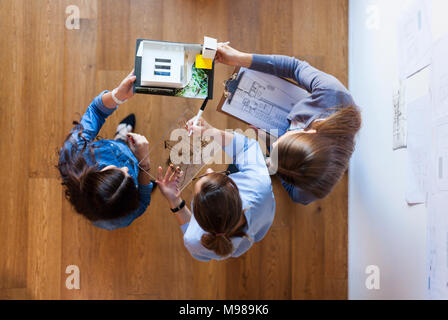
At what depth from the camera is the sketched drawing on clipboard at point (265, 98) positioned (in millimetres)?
1305

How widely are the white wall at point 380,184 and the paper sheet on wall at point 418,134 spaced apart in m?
0.05

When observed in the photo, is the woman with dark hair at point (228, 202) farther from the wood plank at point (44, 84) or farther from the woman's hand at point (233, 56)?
the wood plank at point (44, 84)

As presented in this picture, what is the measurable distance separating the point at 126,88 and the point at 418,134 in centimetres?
117

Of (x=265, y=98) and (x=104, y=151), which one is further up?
(x=265, y=98)

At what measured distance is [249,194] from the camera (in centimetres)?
110

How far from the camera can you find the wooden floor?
62.6 inches

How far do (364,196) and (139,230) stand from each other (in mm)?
1255

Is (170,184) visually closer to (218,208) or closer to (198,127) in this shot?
(198,127)

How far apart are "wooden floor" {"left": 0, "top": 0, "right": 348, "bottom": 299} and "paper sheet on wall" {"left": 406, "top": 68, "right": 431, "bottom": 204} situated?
0.64 meters

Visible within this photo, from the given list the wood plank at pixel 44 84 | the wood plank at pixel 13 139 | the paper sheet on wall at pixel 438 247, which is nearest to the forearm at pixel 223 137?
the paper sheet on wall at pixel 438 247

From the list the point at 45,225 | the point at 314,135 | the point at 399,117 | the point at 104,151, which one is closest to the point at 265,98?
the point at 314,135

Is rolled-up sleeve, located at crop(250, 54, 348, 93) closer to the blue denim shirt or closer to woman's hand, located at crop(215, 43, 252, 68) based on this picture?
woman's hand, located at crop(215, 43, 252, 68)
